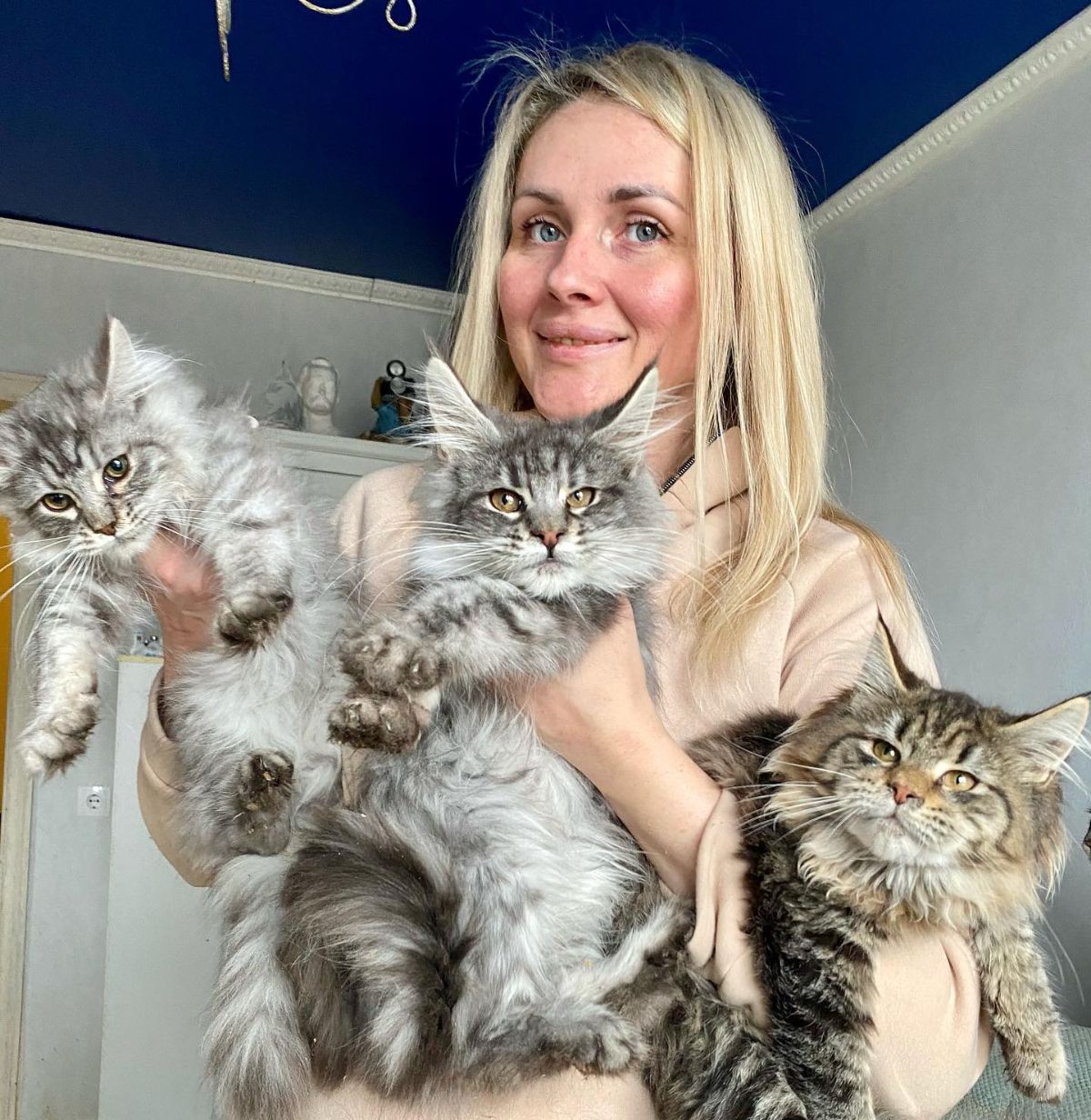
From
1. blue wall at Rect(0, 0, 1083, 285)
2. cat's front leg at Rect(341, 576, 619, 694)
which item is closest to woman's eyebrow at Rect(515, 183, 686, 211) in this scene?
cat's front leg at Rect(341, 576, 619, 694)

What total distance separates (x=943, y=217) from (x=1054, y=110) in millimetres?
550

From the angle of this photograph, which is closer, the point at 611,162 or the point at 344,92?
the point at 611,162

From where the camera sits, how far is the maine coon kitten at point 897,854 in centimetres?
124

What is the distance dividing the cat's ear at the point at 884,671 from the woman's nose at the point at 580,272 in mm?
740

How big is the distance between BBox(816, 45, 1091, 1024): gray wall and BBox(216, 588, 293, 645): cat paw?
94.9 inches

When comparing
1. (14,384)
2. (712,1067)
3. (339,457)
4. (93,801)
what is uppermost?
(14,384)

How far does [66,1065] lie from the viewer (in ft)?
14.5

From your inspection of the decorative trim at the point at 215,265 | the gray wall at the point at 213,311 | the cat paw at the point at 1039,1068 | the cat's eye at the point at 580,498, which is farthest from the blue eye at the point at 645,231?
the gray wall at the point at 213,311

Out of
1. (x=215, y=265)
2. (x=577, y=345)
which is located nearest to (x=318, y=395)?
(x=215, y=265)

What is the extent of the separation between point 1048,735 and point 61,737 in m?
1.38

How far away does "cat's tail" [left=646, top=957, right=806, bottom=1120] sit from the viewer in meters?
1.18

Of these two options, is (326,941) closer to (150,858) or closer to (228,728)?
(228,728)

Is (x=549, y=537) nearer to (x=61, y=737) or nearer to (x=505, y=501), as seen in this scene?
(x=505, y=501)

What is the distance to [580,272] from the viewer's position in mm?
1720
